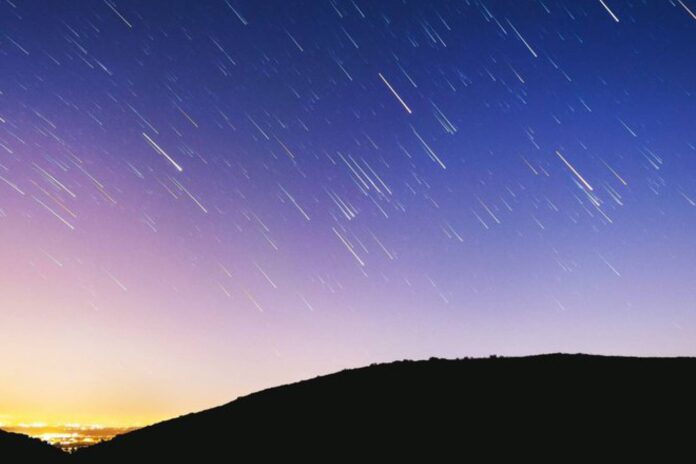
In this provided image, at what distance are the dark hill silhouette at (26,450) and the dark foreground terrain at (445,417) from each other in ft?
0.52

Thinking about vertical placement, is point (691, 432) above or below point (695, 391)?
below

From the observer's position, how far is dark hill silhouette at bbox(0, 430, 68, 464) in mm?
21781

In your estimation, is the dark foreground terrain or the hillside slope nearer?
the dark foreground terrain

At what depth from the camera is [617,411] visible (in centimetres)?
1550

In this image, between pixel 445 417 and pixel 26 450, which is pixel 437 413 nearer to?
pixel 445 417

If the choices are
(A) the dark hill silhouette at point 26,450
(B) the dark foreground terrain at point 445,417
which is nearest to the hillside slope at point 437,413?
(B) the dark foreground terrain at point 445,417

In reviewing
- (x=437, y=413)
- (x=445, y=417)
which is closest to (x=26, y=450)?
(x=437, y=413)

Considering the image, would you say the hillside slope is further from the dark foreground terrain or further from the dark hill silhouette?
the dark hill silhouette

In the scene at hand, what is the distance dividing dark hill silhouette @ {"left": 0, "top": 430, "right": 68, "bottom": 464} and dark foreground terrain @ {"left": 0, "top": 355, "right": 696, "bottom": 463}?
0.16 meters

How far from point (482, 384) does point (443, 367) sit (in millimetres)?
2881

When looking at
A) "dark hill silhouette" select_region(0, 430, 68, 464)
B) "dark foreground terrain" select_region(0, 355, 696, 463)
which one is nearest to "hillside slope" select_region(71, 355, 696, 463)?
"dark foreground terrain" select_region(0, 355, 696, 463)

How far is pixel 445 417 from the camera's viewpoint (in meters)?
17.0

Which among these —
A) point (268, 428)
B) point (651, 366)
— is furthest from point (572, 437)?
point (268, 428)

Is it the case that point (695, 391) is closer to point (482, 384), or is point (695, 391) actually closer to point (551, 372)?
point (551, 372)
